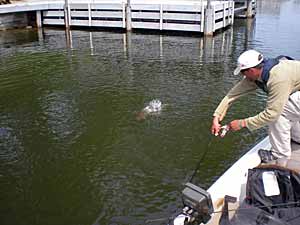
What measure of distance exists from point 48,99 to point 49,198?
4116mm

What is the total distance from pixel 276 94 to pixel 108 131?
3.96 m

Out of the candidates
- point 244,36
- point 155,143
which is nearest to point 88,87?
point 155,143

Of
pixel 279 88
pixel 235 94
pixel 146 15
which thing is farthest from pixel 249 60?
pixel 146 15

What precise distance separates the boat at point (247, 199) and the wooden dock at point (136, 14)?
13.1m

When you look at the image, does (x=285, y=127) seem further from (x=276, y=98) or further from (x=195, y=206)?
(x=195, y=206)

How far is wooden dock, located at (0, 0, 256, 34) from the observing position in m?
16.1

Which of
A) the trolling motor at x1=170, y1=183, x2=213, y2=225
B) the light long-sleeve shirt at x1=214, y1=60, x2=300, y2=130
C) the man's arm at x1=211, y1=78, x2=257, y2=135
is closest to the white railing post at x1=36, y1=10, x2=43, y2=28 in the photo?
the man's arm at x1=211, y1=78, x2=257, y2=135

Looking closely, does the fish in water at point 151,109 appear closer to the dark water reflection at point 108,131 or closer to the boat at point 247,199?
the dark water reflection at point 108,131

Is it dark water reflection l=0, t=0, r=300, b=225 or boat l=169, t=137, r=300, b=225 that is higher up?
boat l=169, t=137, r=300, b=225

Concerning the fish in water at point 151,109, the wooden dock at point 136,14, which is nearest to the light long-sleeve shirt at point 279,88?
the fish in water at point 151,109

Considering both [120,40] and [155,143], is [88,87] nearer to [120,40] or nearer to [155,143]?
[155,143]

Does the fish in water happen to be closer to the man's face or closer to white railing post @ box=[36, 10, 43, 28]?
the man's face

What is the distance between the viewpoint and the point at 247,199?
309cm

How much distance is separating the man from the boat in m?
0.26
